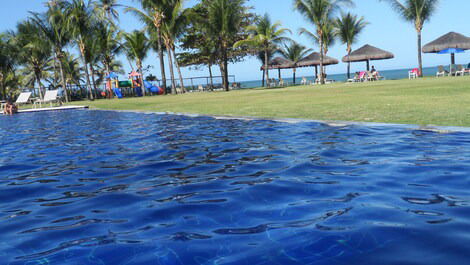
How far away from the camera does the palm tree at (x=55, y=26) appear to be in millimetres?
26562

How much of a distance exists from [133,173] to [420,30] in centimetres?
2993

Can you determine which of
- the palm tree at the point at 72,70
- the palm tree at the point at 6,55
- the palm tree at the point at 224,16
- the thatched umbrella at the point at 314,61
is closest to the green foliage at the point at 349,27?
the thatched umbrella at the point at 314,61

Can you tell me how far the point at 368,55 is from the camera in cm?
3203

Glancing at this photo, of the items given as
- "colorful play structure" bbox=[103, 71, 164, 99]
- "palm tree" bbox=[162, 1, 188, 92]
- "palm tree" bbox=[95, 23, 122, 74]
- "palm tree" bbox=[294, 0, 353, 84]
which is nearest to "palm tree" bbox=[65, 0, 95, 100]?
"palm tree" bbox=[95, 23, 122, 74]

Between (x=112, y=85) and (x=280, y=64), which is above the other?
(x=280, y=64)

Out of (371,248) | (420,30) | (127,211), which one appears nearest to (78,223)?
(127,211)

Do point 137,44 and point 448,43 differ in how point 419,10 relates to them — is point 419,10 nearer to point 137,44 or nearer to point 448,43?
point 448,43

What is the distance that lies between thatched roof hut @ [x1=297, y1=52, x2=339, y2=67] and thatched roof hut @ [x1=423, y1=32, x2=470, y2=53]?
8.56 m

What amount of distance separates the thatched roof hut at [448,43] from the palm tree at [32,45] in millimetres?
28961

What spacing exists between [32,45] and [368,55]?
90.1ft

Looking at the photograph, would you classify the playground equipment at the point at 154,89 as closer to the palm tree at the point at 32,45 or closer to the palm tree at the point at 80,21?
the palm tree at the point at 80,21

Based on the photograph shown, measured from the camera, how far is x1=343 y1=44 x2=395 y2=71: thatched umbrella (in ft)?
104

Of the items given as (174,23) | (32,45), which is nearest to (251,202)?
(174,23)

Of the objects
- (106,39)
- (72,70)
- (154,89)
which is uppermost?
(106,39)
